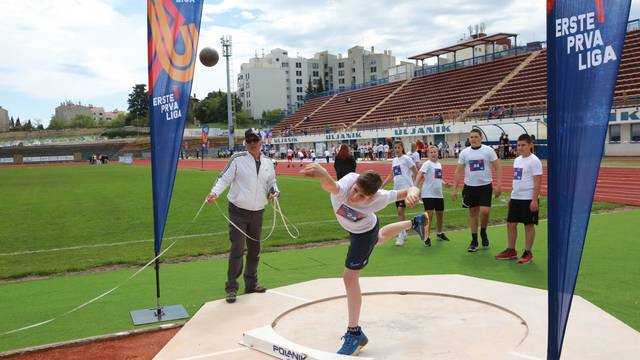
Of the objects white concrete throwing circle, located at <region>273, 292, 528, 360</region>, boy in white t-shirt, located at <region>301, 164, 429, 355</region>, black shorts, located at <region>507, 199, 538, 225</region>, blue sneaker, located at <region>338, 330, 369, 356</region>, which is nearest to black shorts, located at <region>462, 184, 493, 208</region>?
black shorts, located at <region>507, 199, 538, 225</region>

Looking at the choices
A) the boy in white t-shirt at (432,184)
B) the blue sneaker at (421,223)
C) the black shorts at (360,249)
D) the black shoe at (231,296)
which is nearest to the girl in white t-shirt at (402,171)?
the boy in white t-shirt at (432,184)

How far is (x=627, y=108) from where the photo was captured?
32188mm

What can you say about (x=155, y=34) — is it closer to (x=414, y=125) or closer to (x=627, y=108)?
(x=627, y=108)

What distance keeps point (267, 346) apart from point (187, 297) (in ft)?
7.95

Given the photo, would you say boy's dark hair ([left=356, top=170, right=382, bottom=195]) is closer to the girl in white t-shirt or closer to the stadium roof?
the girl in white t-shirt

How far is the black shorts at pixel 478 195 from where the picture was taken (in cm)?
885

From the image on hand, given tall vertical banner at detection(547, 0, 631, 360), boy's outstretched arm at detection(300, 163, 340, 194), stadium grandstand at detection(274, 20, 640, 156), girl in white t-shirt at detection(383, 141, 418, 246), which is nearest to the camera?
tall vertical banner at detection(547, 0, 631, 360)

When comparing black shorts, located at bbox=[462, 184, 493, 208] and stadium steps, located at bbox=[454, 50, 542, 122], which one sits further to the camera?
stadium steps, located at bbox=[454, 50, 542, 122]

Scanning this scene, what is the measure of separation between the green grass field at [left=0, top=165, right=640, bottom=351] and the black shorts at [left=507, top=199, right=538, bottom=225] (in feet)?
2.30

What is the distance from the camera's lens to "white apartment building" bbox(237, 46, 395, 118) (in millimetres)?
129375

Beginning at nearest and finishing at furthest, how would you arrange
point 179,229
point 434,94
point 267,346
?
1. point 267,346
2. point 179,229
3. point 434,94

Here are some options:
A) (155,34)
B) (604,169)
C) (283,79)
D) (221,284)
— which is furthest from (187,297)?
(283,79)

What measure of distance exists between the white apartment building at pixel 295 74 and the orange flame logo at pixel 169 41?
12126 centimetres

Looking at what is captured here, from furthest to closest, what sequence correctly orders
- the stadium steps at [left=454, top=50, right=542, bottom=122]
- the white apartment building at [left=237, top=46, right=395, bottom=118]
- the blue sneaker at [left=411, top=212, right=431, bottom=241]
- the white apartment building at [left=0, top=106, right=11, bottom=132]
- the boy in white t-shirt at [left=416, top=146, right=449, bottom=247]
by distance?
the white apartment building at [left=0, top=106, right=11, bottom=132], the white apartment building at [left=237, top=46, right=395, bottom=118], the stadium steps at [left=454, top=50, right=542, bottom=122], the boy in white t-shirt at [left=416, top=146, right=449, bottom=247], the blue sneaker at [left=411, top=212, right=431, bottom=241]
